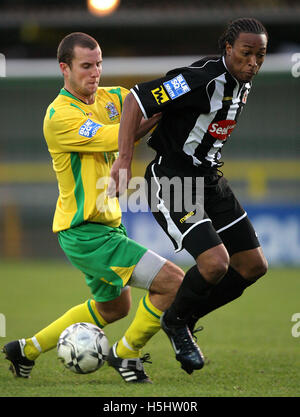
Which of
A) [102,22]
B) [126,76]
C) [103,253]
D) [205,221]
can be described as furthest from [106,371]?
[102,22]

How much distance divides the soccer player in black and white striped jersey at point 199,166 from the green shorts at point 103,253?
287mm

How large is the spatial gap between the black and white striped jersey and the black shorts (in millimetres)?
101

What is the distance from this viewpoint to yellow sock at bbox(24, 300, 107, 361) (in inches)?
196

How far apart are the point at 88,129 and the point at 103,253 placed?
0.77m

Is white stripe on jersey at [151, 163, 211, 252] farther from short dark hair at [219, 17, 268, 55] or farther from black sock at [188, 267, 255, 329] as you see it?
short dark hair at [219, 17, 268, 55]

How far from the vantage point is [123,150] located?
4.43 metres

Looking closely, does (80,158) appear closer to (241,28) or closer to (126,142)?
(126,142)

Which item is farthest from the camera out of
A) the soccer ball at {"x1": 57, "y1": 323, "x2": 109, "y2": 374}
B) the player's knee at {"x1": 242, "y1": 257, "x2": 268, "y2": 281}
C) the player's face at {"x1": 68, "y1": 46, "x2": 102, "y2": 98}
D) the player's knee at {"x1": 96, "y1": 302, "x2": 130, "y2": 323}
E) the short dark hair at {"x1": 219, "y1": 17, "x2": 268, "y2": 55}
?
the player's knee at {"x1": 96, "y1": 302, "x2": 130, "y2": 323}

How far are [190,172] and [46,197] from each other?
27.4 ft

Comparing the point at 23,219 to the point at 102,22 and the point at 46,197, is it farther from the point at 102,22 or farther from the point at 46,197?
the point at 102,22

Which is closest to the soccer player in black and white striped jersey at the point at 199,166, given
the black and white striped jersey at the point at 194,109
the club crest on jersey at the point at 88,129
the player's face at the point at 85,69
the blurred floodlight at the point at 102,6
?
the black and white striped jersey at the point at 194,109

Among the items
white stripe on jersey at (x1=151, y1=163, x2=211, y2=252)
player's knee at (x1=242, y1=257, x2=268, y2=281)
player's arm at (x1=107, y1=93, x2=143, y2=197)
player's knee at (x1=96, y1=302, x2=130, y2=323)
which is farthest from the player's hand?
player's knee at (x1=242, y1=257, x2=268, y2=281)

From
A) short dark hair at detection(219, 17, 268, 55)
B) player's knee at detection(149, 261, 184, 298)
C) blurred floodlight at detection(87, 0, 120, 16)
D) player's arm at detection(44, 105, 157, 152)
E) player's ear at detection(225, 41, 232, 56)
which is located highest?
blurred floodlight at detection(87, 0, 120, 16)

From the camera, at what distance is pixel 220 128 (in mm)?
4695
